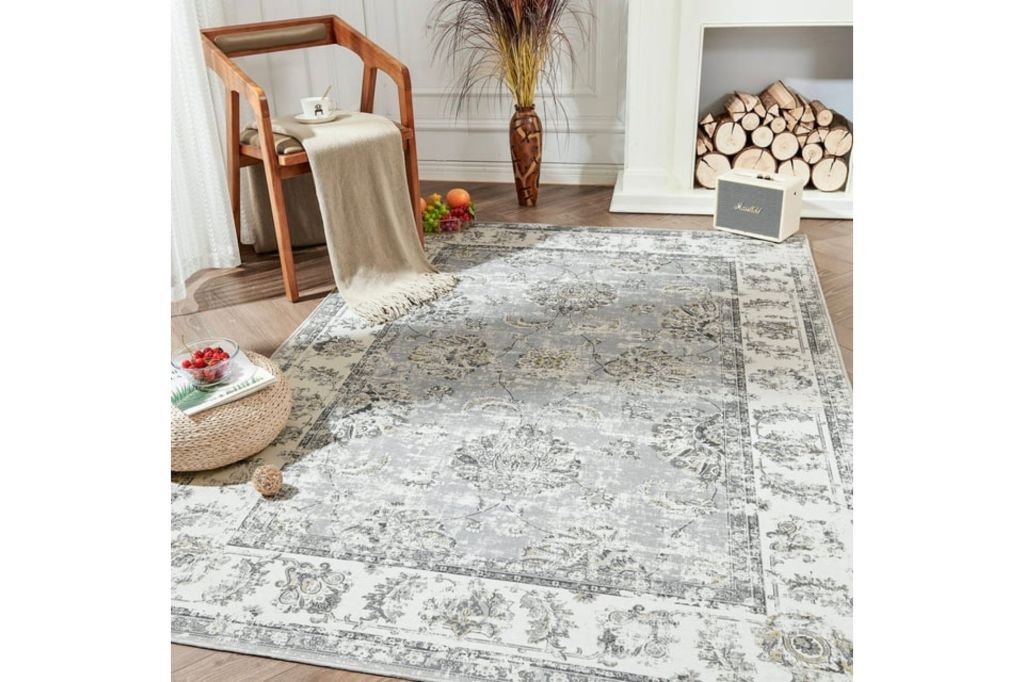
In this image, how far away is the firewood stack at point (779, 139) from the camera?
12.3 feet

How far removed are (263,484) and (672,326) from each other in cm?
139

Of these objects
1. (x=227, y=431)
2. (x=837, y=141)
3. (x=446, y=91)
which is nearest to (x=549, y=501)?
(x=227, y=431)

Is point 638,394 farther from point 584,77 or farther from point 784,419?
point 584,77

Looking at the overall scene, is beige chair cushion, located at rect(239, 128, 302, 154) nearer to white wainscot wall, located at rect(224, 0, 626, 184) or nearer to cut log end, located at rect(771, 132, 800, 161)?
white wainscot wall, located at rect(224, 0, 626, 184)

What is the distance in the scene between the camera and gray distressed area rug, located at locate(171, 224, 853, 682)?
157 cm

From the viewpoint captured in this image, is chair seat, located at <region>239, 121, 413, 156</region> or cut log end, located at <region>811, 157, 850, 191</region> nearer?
chair seat, located at <region>239, 121, 413, 156</region>

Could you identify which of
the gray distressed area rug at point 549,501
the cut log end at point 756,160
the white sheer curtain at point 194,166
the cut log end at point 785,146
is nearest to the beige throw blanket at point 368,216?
the gray distressed area rug at point 549,501

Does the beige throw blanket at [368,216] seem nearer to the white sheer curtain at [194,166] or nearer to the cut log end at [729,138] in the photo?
the white sheer curtain at [194,166]

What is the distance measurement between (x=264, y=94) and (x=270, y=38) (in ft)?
1.94

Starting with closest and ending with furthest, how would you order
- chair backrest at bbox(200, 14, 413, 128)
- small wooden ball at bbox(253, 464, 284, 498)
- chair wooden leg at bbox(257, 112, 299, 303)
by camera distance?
small wooden ball at bbox(253, 464, 284, 498)
chair wooden leg at bbox(257, 112, 299, 303)
chair backrest at bbox(200, 14, 413, 128)

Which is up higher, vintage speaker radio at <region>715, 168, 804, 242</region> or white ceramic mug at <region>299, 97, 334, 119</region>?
white ceramic mug at <region>299, 97, 334, 119</region>

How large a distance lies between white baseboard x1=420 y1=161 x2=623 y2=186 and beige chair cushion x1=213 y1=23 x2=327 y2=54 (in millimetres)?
1074

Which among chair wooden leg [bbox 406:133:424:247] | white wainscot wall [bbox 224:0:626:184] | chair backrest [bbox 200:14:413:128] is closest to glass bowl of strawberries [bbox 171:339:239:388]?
chair backrest [bbox 200:14:413:128]

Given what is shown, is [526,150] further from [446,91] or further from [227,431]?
[227,431]
